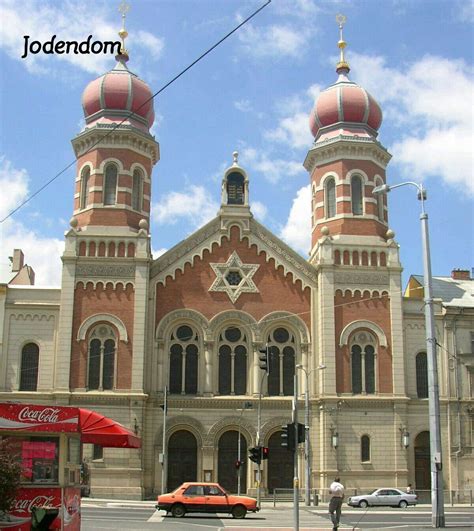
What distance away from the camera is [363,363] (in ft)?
150

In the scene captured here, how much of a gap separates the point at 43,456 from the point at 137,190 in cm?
3381

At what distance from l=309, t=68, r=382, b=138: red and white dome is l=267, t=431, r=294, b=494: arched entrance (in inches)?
789

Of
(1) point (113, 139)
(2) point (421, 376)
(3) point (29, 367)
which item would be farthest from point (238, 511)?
(1) point (113, 139)

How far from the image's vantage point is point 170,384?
4494cm

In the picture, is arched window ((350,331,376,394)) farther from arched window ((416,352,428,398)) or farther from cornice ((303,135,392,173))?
cornice ((303,135,392,173))

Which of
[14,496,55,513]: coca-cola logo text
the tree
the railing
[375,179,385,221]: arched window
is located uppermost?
[375,179,385,221]: arched window

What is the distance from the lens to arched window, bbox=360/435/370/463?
4406 cm

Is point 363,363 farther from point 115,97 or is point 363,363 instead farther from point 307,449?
point 115,97

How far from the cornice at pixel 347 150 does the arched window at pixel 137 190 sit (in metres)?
11.0

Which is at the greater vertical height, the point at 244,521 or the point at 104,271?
the point at 104,271

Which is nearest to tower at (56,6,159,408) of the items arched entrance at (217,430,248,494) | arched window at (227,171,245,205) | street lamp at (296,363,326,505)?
arched window at (227,171,245,205)

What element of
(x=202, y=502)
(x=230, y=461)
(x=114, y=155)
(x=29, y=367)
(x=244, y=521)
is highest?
(x=114, y=155)

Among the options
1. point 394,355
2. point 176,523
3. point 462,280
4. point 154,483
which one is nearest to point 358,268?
point 394,355

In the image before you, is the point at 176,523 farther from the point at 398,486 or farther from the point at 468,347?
the point at 468,347
